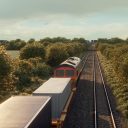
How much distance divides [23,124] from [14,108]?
2662mm

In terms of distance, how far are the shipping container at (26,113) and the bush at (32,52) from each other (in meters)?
47.8

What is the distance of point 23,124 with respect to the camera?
13695 millimetres

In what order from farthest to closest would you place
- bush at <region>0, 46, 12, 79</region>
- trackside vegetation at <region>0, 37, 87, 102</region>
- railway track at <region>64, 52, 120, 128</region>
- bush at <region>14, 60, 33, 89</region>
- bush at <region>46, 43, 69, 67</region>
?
bush at <region>46, 43, 69, 67</region>, bush at <region>14, 60, 33, 89</region>, trackside vegetation at <region>0, 37, 87, 102</region>, bush at <region>0, 46, 12, 79</region>, railway track at <region>64, 52, 120, 128</region>

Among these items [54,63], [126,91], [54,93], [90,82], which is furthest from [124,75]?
[54,63]

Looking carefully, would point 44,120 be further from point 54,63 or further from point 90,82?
point 54,63

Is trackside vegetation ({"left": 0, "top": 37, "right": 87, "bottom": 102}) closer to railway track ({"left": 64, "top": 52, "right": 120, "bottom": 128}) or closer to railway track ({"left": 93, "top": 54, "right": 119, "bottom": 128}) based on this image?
railway track ({"left": 64, "top": 52, "right": 120, "bottom": 128})

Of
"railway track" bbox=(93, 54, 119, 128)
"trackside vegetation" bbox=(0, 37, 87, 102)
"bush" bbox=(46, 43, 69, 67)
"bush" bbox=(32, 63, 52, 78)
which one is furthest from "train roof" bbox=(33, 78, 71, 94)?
"bush" bbox=(46, 43, 69, 67)

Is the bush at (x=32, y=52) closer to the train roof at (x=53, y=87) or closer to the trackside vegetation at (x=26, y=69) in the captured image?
the trackside vegetation at (x=26, y=69)

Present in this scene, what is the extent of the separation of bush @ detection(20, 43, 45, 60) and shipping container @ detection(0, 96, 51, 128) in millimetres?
47816

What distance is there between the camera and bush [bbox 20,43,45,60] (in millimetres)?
66250

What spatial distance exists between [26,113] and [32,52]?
51.9 metres

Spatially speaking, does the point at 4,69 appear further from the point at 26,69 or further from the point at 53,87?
the point at 26,69

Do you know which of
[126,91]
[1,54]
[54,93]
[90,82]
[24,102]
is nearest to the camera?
[24,102]

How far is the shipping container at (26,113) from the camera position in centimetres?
1390
